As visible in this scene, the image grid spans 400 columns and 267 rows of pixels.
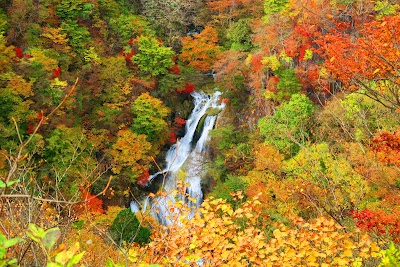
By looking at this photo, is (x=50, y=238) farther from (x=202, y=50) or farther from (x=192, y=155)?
(x=202, y=50)

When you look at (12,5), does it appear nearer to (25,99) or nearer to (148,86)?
(25,99)

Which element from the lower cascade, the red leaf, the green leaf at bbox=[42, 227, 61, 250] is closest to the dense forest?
the red leaf

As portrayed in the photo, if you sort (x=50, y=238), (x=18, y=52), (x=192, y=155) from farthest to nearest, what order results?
(x=192, y=155), (x=18, y=52), (x=50, y=238)

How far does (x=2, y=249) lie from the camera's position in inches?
51.5

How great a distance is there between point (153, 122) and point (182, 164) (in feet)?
9.07

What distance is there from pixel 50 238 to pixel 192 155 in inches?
760

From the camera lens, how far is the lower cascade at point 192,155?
61.4ft

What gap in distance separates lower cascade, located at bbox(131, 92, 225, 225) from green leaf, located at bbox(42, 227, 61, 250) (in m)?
16.5

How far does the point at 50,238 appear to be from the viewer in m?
1.30

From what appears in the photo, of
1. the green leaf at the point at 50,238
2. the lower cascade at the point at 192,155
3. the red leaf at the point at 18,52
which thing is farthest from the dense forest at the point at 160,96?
the green leaf at the point at 50,238

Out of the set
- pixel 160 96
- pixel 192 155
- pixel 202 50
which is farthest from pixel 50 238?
pixel 202 50

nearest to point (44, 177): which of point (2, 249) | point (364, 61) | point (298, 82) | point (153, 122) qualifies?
point (153, 122)

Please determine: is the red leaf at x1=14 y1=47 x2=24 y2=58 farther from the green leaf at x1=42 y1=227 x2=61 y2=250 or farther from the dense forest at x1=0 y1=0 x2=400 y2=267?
the green leaf at x1=42 y1=227 x2=61 y2=250

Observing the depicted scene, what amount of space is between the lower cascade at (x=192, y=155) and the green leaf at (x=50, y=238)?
1651 centimetres
